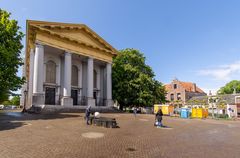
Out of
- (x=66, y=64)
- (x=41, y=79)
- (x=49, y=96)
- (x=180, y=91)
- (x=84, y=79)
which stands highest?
(x=66, y=64)

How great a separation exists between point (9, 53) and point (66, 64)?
32.3 ft

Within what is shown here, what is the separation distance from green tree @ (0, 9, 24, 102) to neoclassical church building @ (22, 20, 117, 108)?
4.28 metres

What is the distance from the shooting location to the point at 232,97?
161 feet

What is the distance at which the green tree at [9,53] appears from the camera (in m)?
19.0

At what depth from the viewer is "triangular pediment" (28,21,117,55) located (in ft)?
88.3

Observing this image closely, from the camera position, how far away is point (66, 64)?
28.5 meters

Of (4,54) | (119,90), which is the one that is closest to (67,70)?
(4,54)

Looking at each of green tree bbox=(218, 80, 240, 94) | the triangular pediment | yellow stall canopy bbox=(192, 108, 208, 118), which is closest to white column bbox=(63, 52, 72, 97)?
the triangular pediment

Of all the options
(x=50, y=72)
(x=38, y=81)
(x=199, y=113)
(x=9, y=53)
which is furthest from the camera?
(x=199, y=113)

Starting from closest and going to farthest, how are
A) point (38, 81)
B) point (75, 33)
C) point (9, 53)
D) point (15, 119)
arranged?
point (15, 119) < point (9, 53) < point (38, 81) < point (75, 33)

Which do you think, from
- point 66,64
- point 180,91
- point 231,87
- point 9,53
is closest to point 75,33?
point 66,64

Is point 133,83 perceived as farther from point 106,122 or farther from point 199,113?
point 106,122

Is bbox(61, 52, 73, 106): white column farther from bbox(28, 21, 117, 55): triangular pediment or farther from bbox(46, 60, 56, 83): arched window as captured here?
bbox(28, 21, 117, 55): triangular pediment

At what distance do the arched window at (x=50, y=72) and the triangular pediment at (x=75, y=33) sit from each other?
16.5 ft
